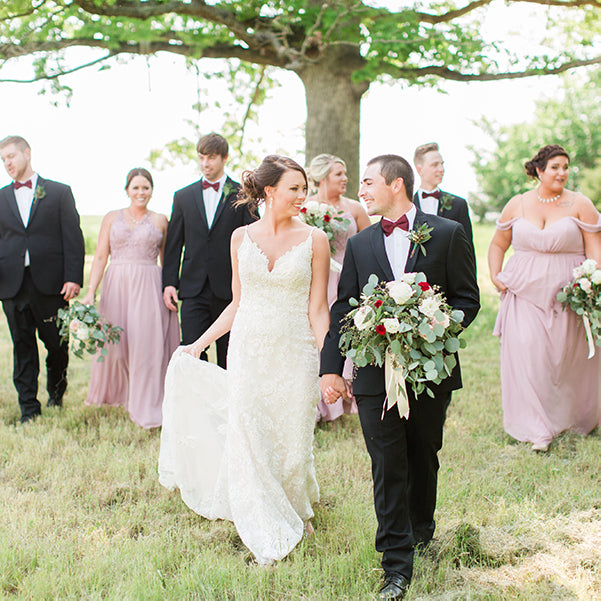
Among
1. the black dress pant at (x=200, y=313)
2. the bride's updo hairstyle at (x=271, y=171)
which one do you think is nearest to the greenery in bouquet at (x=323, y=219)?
the black dress pant at (x=200, y=313)

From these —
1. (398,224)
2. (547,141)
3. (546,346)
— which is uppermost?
(547,141)

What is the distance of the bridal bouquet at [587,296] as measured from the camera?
5.98 metres

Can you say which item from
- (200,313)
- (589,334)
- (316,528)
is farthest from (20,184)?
(589,334)

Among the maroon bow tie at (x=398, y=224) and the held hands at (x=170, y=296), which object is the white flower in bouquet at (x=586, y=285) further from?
the held hands at (x=170, y=296)

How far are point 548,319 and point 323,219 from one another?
2.27 meters

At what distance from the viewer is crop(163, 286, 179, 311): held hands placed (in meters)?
7.03

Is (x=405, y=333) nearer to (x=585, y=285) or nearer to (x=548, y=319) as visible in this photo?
(x=585, y=285)

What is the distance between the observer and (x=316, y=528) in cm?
453

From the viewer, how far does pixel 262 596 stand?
3.61 meters

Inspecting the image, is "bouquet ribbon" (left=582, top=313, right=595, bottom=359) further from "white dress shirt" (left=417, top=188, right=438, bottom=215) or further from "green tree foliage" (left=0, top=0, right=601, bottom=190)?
"green tree foliage" (left=0, top=0, right=601, bottom=190)

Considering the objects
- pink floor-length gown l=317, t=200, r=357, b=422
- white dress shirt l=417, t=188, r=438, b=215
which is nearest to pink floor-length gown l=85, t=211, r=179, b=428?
→ pink floor-length gown l=317, t=200, r=357, b=422

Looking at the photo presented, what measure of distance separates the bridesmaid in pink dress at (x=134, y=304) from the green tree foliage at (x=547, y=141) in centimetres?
2979

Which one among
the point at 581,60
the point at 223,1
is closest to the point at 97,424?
the point at 223,1

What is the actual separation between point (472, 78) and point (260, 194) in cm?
714
